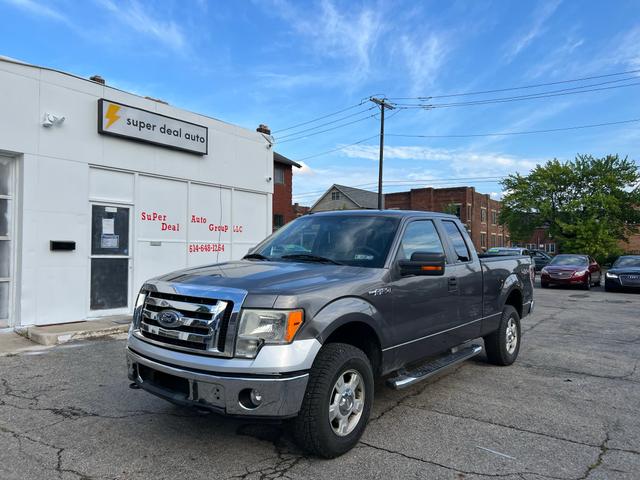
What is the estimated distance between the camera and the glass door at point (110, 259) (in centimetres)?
923

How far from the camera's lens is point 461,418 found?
173 inches

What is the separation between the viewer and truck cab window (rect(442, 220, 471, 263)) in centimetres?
541

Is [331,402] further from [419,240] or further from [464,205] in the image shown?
[464,205]

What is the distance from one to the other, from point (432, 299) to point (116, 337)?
5.69m

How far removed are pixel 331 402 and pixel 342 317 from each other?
2.03ft

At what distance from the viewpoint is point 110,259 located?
31.1 feet

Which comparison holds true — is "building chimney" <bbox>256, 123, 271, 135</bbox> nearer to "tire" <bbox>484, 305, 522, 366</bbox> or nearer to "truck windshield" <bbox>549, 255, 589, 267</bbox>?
"tire" <bbox>484, 305, 522, 366</bbox>

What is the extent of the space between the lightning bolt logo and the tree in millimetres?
37530

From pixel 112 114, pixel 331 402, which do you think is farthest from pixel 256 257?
pixel 112 114

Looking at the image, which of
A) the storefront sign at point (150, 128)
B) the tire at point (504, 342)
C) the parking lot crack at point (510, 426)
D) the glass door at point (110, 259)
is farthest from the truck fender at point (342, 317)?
the storefront sign at point (150, 128)

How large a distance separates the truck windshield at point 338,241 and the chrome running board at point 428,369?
100cm

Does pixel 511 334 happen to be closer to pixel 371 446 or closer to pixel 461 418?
pixel 461 418

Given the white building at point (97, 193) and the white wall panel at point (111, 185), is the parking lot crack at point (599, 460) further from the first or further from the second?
the white wall panel at point (111, 185)

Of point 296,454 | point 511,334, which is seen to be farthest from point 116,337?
point 511,334
